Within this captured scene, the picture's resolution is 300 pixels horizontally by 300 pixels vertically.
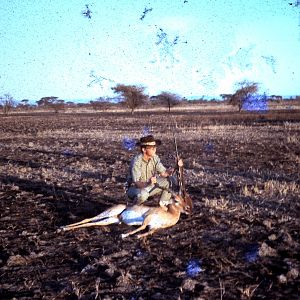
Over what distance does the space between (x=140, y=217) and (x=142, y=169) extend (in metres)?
1.13

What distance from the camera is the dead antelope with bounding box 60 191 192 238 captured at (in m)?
6.87

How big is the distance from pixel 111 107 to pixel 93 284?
296ft

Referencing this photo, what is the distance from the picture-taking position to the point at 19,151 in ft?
62.8

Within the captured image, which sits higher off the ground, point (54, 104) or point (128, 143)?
point (54, 104)

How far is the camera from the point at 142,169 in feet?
25.9

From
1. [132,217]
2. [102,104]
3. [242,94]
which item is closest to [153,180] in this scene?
[132,217]

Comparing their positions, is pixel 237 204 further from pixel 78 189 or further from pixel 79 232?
pixel 78 189

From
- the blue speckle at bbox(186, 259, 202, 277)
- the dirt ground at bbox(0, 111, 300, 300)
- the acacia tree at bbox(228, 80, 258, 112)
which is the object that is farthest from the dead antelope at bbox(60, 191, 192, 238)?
the acacia tree at bbox(228, 80, 258, 112)

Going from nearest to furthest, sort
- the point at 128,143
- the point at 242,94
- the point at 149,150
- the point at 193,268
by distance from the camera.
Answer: the point at 193,268 → the point at 149,150 → the point at 128,143 → the point at 242,94

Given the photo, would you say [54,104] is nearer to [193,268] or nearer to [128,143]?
[128,143]

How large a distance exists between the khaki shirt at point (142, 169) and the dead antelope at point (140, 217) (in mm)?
718

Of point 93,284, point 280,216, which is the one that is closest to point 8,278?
point 93,284

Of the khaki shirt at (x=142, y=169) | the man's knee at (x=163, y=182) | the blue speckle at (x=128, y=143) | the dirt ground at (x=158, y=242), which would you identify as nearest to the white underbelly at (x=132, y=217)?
the dirt ground at (x=158, y=242)

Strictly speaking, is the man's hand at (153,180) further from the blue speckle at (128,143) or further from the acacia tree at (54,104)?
the acacia tree at (54,104)
